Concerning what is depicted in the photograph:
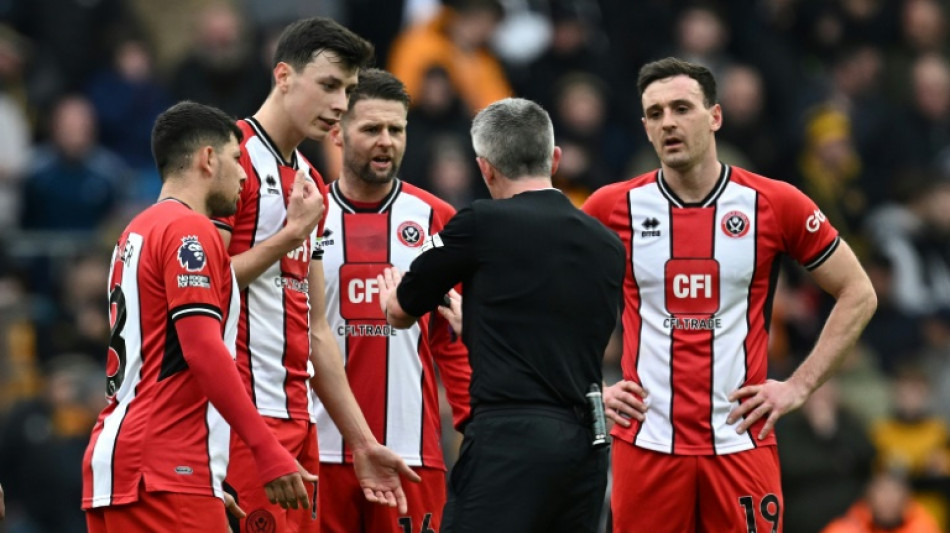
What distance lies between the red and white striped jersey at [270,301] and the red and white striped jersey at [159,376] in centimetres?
85

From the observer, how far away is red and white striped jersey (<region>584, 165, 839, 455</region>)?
28.5ft

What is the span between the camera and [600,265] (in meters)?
7.50

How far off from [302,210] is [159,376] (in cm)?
118

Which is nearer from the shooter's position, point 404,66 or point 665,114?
point 665,114

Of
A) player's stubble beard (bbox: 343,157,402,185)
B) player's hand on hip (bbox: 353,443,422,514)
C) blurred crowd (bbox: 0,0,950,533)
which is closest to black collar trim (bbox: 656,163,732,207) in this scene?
player's stubble beard (bbox: 343,157,402,185)

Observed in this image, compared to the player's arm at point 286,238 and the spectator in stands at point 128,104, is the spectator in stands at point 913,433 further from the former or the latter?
the player's arm at point 286,238

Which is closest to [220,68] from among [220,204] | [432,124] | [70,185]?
[70,185]

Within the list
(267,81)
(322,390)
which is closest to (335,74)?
(322,390)

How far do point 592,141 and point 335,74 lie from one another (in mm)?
8117

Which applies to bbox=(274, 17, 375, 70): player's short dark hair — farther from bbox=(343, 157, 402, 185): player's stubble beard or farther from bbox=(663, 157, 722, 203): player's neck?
bbox=(663, 157, 722, 203): player's neck

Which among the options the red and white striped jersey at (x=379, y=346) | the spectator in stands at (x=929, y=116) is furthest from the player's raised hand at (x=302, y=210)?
the spectator in stands at (x=929, y=116)

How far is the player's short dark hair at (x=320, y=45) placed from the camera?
8273 millimetres

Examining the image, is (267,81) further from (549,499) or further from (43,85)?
(549,499)

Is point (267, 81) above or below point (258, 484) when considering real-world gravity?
above
